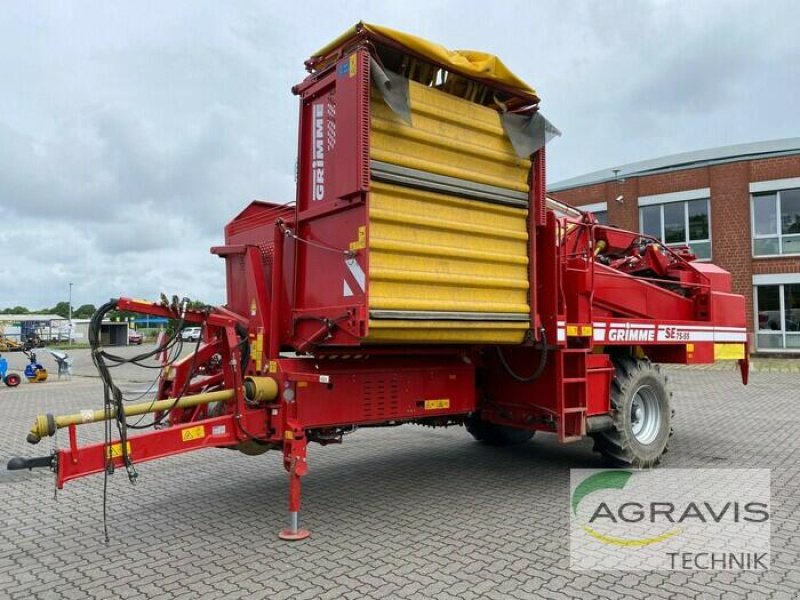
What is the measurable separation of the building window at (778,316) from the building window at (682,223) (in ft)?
7.40

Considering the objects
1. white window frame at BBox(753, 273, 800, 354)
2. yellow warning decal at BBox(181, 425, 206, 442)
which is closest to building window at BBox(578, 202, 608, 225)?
white window frame at BBox(753, 273, 800, 354)

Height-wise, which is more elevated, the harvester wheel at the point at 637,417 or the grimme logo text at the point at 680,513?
the harvester wheel at the point at 637,417

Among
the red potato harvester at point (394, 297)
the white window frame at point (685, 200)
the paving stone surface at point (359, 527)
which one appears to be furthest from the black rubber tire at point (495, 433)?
the white window frame at point (685, 200)

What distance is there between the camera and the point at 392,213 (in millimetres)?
4711

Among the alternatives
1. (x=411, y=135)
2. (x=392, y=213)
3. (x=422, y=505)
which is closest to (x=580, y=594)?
(x=422, y=505)

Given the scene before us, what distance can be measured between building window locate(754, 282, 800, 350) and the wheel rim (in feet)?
55.9

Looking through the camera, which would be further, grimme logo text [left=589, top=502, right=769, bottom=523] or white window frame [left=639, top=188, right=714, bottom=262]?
white window frame [left=639, top=188, right=714, bottom=262]

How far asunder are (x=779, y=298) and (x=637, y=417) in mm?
17416

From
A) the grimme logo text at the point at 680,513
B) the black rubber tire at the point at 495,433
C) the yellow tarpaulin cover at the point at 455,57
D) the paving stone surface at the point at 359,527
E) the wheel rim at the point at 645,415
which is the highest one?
the yellow tarpaulin cover at the point at 455,57

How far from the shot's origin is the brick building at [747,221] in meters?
21.4

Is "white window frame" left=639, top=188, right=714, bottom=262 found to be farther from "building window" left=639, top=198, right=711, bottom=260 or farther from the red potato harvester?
the red potato harvester

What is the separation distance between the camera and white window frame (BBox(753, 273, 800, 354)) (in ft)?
69.6

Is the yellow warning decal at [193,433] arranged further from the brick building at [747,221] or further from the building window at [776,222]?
the building window at [776,222]

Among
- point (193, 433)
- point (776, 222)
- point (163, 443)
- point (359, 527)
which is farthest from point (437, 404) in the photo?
point (776, 222)
